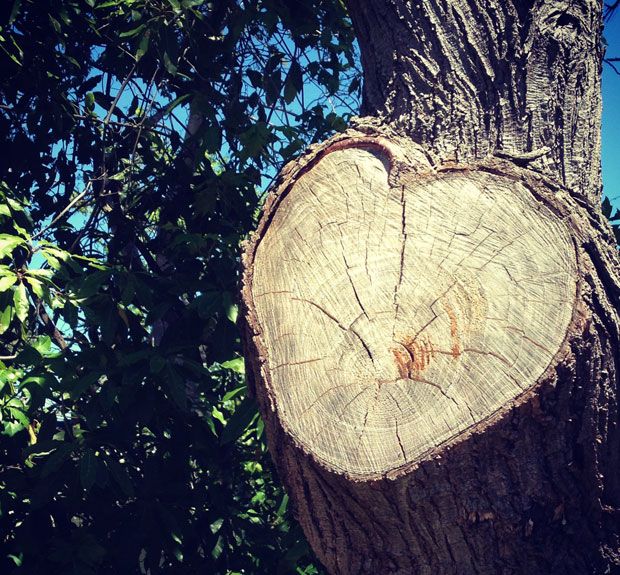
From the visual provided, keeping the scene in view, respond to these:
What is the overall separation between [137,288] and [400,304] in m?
1.30

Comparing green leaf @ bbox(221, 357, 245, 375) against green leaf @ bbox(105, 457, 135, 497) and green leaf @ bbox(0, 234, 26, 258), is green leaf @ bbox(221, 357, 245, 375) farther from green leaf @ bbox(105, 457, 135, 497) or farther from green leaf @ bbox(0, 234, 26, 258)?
green leaf @ bbox(0, 234, 26, 258)

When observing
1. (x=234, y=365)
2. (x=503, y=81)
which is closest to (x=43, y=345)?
(x=234, y=365)

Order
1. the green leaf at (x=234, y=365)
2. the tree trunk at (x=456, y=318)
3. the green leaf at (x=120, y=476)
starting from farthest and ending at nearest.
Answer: the green leaf at (x=234, y=365) → the green leaf at (x=120, y=476) → the tree trunk at (x=456, y=318)

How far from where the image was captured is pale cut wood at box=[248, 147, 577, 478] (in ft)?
4.57

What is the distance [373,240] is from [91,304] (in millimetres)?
1386

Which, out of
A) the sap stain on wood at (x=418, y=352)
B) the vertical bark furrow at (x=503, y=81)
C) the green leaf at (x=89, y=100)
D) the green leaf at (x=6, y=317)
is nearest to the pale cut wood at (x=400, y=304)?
the sap stain on wood at (x=418, y=352)

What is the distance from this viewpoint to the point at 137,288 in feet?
8.31

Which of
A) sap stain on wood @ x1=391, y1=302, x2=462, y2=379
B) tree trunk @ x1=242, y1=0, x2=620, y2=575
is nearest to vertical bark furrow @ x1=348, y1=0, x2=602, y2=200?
tree trunk @ x1=242, y1=0, x2=620, y2=575

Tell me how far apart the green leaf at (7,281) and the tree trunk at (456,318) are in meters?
0.92

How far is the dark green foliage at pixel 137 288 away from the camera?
2422mm

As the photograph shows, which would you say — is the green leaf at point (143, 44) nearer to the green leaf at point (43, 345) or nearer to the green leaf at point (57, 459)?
the green leaf at point (43, 345)

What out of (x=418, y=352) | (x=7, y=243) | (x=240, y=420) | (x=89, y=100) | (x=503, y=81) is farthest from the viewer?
(x=89, y=100)

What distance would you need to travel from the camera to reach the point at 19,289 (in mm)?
2238

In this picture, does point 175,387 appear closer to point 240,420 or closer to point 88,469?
point 240,420
